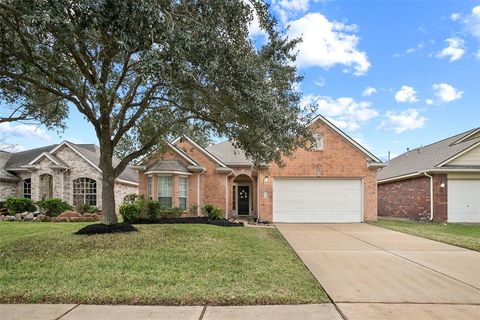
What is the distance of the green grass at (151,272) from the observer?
211 inches

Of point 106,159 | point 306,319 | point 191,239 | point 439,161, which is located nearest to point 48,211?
point 106,159

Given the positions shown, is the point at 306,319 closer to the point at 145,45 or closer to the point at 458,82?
the point at 145,45

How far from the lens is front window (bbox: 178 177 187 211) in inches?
768

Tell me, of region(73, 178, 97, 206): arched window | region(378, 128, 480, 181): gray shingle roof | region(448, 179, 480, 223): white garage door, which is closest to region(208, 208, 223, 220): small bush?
region(73, 178, 97, 206): arched window

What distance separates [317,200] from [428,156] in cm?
898

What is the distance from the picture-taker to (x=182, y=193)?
Answer: 19.7 meters

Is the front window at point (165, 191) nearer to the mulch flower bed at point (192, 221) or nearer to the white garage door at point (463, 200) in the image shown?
the mulch flower bed at point (192, 221)

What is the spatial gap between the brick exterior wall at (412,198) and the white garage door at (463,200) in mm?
339

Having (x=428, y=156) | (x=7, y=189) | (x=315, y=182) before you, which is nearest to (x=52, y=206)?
(x=7, y=189)

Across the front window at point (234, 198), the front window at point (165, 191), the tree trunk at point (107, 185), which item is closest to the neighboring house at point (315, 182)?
the front window at point (165, 191)

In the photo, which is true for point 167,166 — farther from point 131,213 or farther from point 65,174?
point 65,174

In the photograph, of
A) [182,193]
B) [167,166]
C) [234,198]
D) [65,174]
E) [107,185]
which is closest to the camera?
[107,185]

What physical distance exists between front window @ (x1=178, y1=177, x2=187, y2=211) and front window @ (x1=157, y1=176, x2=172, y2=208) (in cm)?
54

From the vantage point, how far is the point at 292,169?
64.5 feet
